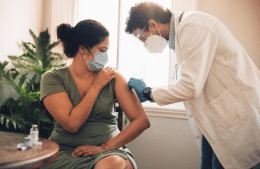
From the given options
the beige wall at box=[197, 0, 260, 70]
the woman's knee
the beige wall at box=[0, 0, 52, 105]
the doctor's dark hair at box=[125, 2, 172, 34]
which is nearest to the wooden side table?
the woman's knee

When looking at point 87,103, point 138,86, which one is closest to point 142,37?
point 138,86

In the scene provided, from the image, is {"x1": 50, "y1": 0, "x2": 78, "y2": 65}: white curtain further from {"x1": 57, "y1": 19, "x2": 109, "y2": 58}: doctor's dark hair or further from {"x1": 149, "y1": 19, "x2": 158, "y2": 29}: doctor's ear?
{"x1": 149, "y1": 19, "x2": 158, "y2": 29}: doctor's ear

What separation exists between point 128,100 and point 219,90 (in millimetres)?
571

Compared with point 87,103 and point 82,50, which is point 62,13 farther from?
point 87,103

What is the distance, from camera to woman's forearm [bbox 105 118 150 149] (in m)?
1.23

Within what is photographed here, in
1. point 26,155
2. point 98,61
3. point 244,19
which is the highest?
point 244,19

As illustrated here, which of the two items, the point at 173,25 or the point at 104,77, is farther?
the point at 104,77

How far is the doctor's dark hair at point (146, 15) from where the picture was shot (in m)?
1.25

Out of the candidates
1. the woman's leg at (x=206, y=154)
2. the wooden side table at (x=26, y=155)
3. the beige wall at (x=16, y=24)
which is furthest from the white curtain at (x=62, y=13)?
the woman's leg at (x=206, y=154)

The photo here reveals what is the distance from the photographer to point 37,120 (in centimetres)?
211

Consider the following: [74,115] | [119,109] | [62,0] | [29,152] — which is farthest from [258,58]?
[62,0]

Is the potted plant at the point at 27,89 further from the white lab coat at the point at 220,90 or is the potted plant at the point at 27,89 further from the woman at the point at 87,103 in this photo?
the white lab coat at the point at 220,90

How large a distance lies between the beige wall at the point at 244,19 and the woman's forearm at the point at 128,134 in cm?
132

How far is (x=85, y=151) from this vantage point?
1.14 metres
